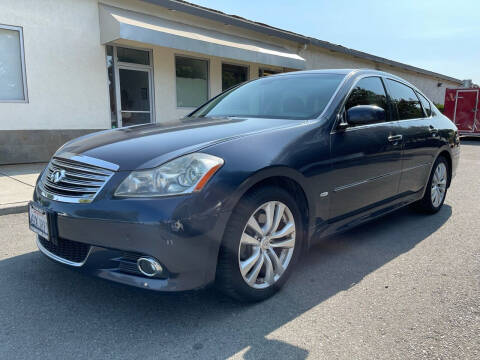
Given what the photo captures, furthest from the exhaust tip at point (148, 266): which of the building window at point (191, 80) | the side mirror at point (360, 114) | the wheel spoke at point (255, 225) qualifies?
the building window at point (191, 80)

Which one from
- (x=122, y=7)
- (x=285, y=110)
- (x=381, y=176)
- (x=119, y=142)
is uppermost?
(x=122, y=7)

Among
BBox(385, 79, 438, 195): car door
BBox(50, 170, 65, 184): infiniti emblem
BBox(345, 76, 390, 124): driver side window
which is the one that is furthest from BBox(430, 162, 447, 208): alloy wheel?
BBox(50, 170, 65, 184): infiniti emblem

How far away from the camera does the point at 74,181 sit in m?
2.37

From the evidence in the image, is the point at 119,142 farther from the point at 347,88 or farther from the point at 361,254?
the point at 361,254

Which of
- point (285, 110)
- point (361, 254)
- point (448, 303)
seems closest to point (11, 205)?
point (285, 110)

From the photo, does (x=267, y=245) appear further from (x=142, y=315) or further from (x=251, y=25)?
(x=251, y=25)

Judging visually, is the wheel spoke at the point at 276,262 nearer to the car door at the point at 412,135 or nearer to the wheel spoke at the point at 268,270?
the wheel spoke at the point at 268,270

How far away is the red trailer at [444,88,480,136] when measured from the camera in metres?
16.7

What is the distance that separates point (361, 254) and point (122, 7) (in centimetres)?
812

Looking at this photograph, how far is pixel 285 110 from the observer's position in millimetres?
3236

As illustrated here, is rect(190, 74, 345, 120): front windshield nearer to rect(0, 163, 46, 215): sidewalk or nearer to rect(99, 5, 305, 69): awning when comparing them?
rect(0, 163, 46, 215): sidewalk

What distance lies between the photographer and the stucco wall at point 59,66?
25.0 feet

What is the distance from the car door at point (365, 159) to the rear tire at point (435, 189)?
103 centimetres

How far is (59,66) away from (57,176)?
662cm
